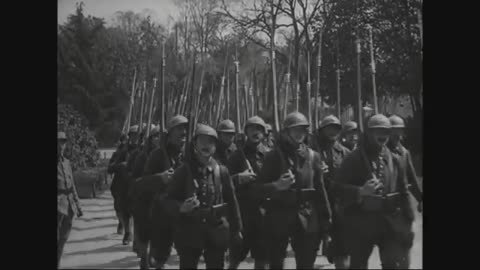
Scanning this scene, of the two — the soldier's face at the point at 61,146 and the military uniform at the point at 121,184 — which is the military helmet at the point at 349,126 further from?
the soldier's face at the point at 61,146

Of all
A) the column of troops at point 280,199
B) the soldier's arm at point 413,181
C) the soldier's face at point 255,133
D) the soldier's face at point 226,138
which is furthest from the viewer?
the soldier's face at point 226,138

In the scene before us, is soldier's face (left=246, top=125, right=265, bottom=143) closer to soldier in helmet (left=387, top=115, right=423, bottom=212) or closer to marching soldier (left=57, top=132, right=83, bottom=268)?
soldier in helmet (left=387, top=115, right=423, bottom=212)

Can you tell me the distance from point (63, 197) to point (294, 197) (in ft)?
8.44

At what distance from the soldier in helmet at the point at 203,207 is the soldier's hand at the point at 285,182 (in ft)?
1.58

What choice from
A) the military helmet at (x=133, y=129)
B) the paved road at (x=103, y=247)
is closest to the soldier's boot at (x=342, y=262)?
the paved road at (x=103, y=247)

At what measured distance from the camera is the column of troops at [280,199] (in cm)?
603

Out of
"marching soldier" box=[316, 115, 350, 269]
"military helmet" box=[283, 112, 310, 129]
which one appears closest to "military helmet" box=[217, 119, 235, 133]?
"marching soldier" box=[316, 115, 350, 269]

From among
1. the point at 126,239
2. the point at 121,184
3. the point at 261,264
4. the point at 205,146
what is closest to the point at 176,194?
the point at 205,146

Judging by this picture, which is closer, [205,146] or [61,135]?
[205,146]

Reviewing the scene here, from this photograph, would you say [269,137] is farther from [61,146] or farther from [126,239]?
[61,146]

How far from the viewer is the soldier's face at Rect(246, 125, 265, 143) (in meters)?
7.17

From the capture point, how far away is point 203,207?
19.6ft

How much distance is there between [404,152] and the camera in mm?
6508
